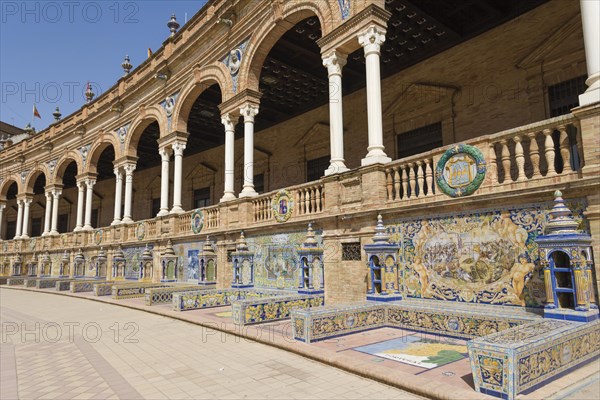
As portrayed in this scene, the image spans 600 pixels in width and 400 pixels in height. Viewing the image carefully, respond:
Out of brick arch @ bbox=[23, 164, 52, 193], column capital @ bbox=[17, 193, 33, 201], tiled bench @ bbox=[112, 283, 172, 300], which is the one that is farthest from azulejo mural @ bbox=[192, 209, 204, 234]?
column capital @ bbox=[17, 193, 33, 201]

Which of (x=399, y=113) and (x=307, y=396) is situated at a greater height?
(x=399, y=113)

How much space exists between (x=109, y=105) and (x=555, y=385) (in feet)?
78.0

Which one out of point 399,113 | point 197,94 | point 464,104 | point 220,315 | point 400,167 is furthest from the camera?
point 197,94

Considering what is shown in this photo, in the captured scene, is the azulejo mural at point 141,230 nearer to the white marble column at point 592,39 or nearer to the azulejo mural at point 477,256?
the azulejo mural at point 477,256

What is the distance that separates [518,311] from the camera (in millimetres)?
5953

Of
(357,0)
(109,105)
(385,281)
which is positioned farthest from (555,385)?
(109,105)

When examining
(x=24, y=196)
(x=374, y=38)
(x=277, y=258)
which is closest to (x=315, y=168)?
(x=277, y=258)

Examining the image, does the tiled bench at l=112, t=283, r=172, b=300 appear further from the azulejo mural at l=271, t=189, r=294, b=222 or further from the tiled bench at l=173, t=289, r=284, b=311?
the azulejo mural at l=271, t=189, r=294, b=222

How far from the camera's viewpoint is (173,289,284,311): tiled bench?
10266 mm

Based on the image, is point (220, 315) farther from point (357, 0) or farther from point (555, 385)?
point (357, 0)

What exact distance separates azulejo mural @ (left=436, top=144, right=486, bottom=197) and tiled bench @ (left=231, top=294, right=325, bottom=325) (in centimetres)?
370

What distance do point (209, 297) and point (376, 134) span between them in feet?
20.0

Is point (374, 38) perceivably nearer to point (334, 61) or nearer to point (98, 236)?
point (334, 61)

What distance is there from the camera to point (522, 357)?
12.2ft
